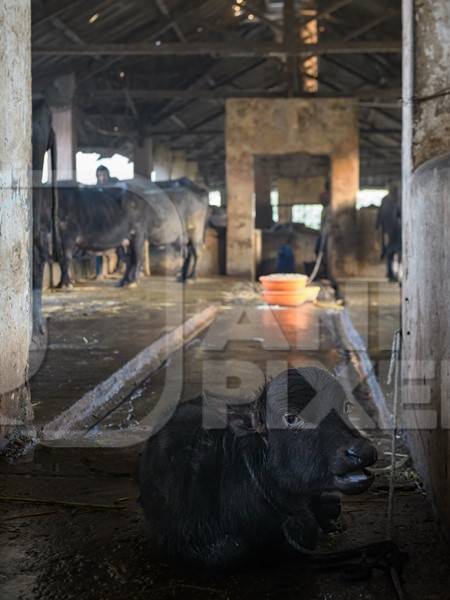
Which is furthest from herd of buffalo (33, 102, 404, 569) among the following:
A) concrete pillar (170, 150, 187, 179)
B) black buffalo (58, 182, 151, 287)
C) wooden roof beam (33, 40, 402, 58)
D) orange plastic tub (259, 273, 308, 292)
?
concrete pillar (170, 150, 187, 179)

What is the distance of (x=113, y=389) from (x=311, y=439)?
2893mm

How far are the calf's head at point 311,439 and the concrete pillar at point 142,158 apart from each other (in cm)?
1867

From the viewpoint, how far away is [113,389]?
485 cm

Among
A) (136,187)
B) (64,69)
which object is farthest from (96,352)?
(64,69)

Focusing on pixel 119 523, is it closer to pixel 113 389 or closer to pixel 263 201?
pixel 113 389

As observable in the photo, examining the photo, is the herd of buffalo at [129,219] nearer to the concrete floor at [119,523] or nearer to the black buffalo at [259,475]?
the concrete floor at [119,523]

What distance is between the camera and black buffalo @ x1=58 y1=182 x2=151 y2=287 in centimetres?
1198

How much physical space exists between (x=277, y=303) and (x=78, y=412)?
626 centimetres

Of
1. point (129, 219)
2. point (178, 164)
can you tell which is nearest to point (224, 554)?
point (129, 219)

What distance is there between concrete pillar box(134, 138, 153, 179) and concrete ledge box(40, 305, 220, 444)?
43.8 feet

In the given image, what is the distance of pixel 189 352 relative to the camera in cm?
673

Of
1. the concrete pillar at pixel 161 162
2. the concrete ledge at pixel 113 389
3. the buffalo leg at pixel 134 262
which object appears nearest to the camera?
the concrete ledge at pixel 113 389

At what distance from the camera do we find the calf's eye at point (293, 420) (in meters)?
2.14

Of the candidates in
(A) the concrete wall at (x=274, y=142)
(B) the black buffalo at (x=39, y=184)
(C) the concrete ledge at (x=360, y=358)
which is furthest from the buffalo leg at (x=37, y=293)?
(A) the concrete wall at (x=274, y=142)
